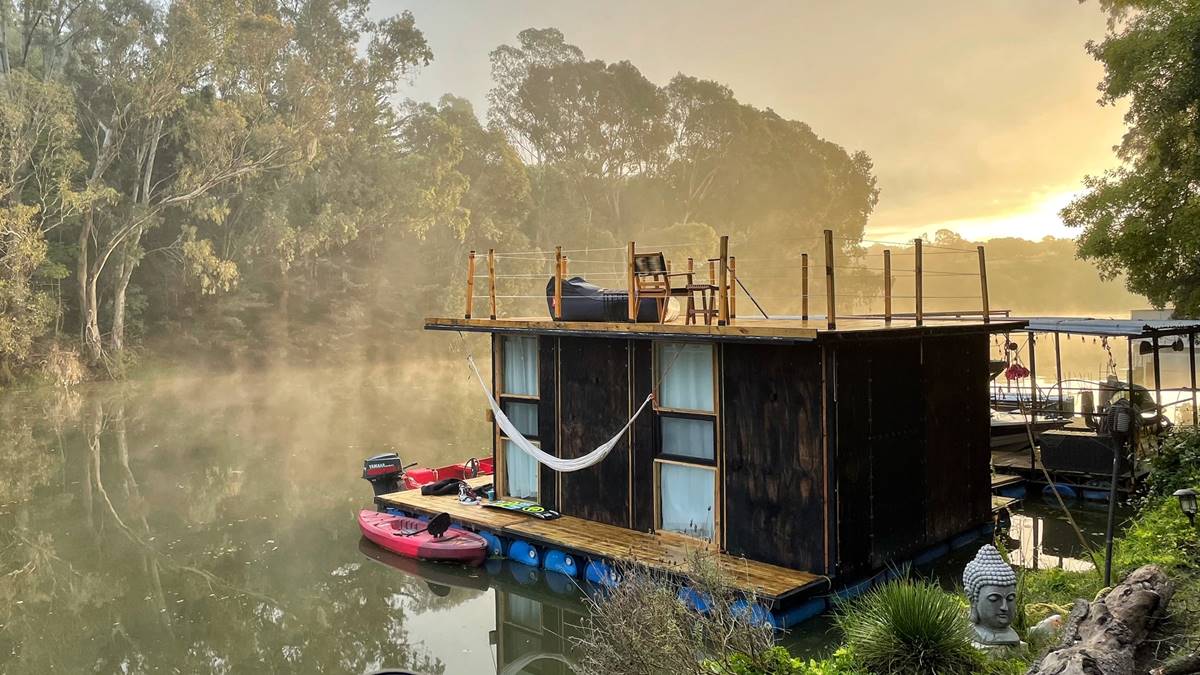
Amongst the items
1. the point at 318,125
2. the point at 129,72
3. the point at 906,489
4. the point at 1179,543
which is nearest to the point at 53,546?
the point at 906,489

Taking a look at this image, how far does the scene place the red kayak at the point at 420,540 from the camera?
41.2 ft

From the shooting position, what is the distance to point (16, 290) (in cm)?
3228

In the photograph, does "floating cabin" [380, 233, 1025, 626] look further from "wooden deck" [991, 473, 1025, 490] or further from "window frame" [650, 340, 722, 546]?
"wooden deck" [991, 473, 1025, 490]

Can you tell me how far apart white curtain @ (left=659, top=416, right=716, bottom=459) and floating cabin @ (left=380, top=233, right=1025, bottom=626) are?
19 millimetres

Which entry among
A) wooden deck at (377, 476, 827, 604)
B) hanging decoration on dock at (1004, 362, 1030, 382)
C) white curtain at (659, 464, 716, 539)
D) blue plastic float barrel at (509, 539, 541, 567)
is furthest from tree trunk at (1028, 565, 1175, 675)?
hanging decoration on dock at (1004, 362, 1030, 382)

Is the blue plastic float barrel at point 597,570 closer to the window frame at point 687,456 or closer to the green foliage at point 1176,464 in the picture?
the window frame at point 687,456

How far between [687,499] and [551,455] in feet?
8.01

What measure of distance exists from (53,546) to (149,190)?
28.8 metres

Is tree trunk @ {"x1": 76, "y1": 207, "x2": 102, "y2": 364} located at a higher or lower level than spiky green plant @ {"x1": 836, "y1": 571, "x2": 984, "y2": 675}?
higher

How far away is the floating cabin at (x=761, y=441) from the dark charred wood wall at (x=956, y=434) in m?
0.03

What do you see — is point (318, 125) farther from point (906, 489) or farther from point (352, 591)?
point (906, 489)

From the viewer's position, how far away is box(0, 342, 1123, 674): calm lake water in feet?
33.7

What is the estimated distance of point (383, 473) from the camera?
15453 millimetres

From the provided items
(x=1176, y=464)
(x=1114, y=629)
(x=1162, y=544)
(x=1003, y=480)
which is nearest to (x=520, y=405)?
(x=1162, y=544)
